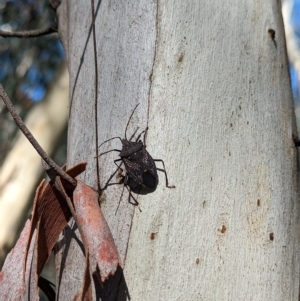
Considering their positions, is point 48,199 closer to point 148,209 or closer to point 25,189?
point 148,209

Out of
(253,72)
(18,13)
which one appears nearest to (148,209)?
(253,72)

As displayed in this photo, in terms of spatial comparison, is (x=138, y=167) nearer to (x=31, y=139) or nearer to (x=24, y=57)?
(x=31, y=139)

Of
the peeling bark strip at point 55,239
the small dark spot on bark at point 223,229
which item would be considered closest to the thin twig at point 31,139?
the peeling bark strip at point 55,239

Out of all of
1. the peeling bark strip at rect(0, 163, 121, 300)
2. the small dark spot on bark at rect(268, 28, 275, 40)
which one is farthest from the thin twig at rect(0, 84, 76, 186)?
the small dark spot on bark at rect(268, 28, 275, 40)

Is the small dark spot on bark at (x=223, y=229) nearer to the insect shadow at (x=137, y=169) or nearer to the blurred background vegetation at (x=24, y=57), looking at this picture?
the insect shadow at (x=137, y=169)

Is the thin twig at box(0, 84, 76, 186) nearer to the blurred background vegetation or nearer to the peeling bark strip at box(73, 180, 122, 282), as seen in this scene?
the peeling bark strip at box(73, 180, 122, 282)

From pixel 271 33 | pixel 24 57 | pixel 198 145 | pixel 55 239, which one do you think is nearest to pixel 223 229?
pixel 198 145
